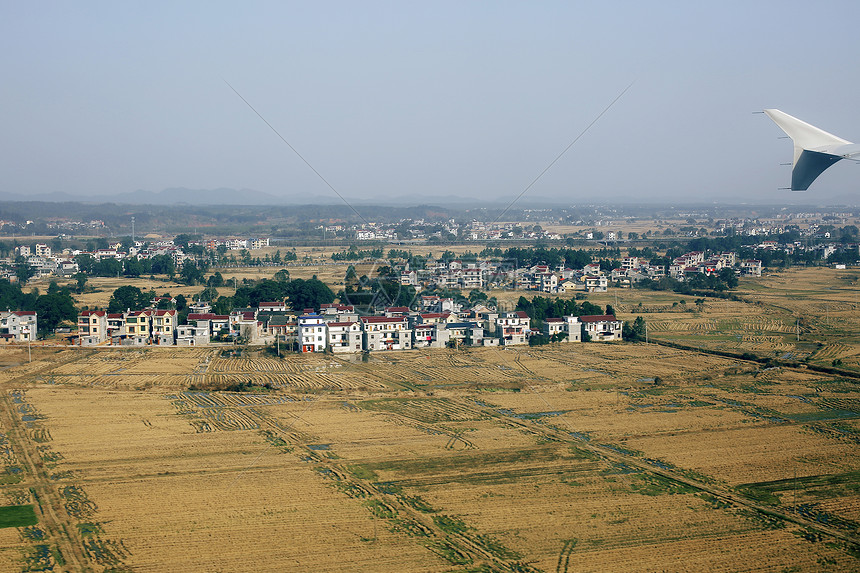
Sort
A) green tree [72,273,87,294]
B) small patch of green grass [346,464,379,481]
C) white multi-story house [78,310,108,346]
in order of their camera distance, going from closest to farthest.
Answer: small patch of green grass [346,464,379,481] → white multi-story house [78,310,108,346] → green tree [72,273,87,294]

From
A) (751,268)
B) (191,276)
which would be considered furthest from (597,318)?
(191,276)

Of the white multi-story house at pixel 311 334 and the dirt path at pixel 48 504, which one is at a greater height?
the white multi-story house at pixel 311 334

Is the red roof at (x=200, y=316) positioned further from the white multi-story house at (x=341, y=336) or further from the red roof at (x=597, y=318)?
the red roof at (x=597, y=318)

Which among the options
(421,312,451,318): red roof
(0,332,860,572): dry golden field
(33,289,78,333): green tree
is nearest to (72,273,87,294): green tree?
(33,289,78,333): green tree

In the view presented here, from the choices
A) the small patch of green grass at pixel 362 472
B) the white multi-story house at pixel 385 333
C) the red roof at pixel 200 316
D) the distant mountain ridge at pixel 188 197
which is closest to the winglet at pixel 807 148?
the small patch of green grass at pixel 362 472

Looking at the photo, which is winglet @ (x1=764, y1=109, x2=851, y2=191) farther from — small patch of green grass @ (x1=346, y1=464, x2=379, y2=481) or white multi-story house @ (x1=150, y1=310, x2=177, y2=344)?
white multi-story house @ (x1=150, y1=310, x2=177, y2=344)

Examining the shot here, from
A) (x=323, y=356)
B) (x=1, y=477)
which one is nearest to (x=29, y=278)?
(x=323, y=356)

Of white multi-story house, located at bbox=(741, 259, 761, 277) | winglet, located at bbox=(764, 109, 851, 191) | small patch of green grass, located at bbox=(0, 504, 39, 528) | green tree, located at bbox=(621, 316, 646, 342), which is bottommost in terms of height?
small patch of green grass, located at bbox=(0, 504, 39, 528)

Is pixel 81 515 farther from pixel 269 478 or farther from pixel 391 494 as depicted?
pixel 391 494
